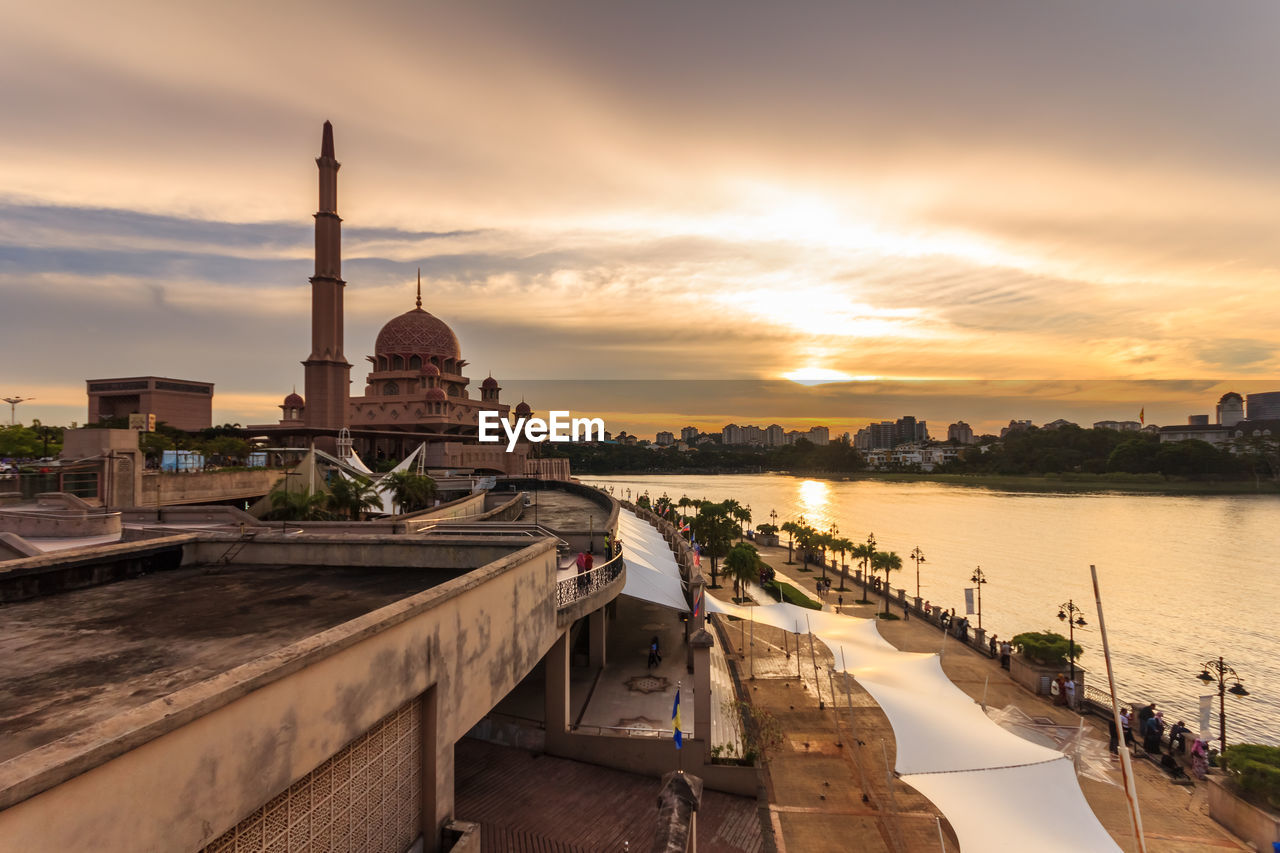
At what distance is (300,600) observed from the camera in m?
8.71

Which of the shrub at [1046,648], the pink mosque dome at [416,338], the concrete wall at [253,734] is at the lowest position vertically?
the shrub at [1046,648]

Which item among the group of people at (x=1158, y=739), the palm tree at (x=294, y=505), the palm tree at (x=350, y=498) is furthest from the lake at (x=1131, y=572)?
the palm tree at (x=294, y=505)

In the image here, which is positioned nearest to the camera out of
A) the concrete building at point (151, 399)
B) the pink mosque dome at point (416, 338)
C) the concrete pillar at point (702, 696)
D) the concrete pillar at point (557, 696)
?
the concrete pillar at point (702, 696)

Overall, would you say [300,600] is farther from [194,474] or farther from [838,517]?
[838,517]

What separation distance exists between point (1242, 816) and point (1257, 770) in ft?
3.29

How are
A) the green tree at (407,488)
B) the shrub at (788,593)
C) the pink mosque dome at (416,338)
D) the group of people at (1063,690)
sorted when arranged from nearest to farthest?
the group of people at (1063,690) → the green tree at (407,488) → the shrub at (788,593) → the pink mosque dome at (416,338)

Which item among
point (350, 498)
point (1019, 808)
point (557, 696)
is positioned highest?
point (350, 498)

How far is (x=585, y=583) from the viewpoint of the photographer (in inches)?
571

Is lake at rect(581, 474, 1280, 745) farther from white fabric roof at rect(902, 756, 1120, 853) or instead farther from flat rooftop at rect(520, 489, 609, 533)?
flat rooftop at rect(520, 489, 609, 533)

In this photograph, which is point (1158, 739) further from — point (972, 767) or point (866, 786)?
point (972, 767)

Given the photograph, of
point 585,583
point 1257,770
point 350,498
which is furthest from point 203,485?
point 1257,770

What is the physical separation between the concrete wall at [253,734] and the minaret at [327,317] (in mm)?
57763

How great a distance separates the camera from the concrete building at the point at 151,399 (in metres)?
70.0

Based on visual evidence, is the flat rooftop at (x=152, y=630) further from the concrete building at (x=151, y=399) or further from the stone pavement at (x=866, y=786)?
the concrete building at (x=151, y=399)
